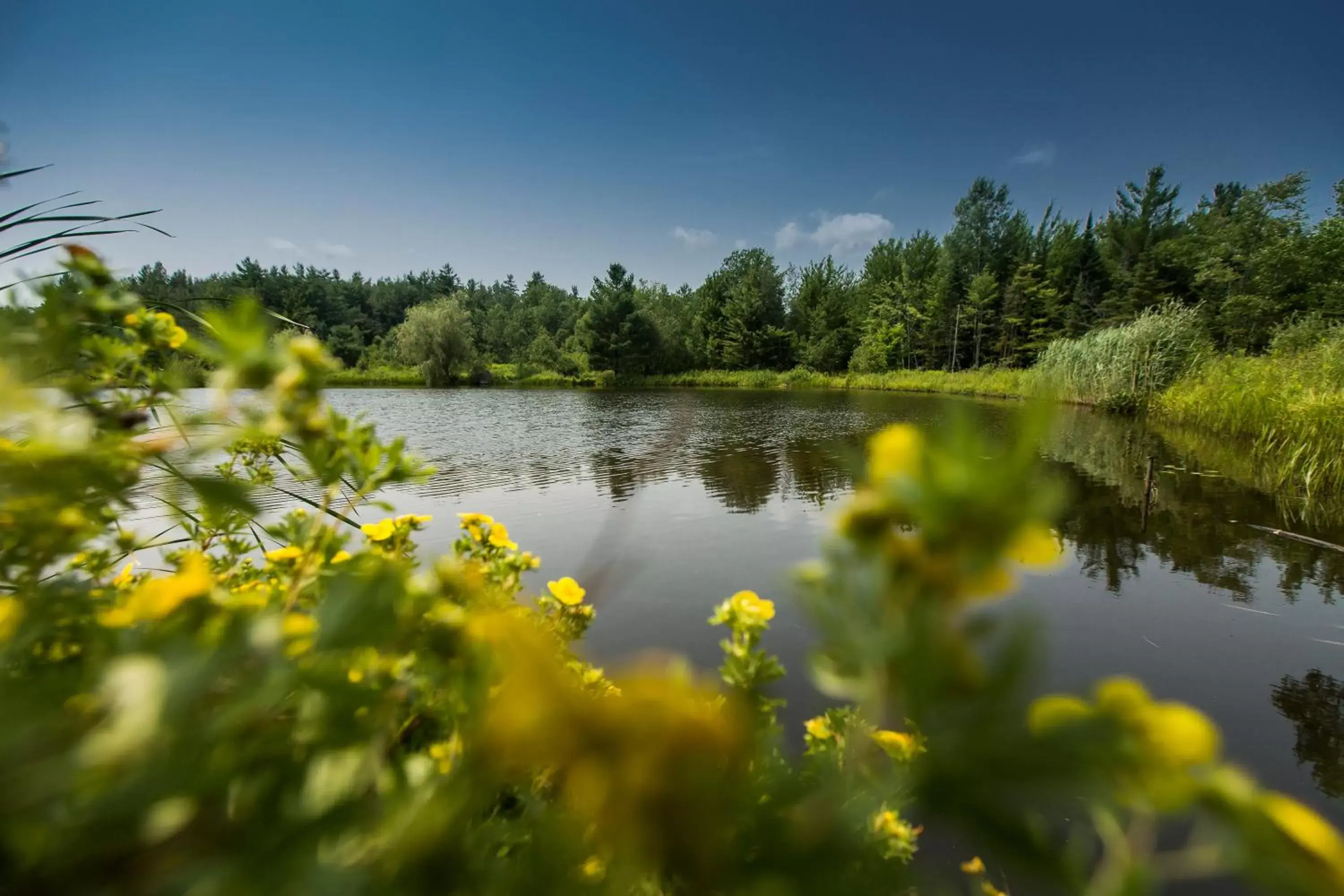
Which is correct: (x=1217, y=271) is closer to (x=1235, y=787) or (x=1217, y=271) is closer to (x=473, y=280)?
(x=1235, y=787)

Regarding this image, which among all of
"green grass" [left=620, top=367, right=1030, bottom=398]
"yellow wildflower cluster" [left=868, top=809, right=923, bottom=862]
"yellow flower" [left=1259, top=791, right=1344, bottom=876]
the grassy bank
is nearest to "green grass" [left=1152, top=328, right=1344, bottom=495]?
"green grass" [left=620, top=367, right=1030, bottom=398]

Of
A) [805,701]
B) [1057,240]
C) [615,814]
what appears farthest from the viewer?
[1057,240]

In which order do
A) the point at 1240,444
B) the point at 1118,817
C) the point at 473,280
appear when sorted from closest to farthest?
the point at 1118,817 → the point at 1240,444 → the point at 473,280

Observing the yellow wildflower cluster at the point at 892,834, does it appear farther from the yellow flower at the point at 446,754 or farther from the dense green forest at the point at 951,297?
the dense green forest at the point at 951,297

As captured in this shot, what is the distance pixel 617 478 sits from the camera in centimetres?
688

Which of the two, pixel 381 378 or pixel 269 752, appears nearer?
pixel 269 752

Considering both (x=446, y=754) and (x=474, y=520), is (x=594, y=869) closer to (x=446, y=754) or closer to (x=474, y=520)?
(x=446, y=754)

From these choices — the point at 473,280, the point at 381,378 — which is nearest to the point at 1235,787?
the point at 381,378

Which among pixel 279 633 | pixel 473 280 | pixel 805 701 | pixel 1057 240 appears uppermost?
pixel 473 280

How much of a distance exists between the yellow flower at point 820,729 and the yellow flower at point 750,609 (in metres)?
0.25

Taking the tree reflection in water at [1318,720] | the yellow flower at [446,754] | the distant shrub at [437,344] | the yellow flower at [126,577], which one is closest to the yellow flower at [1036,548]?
the yellow flower at [446,754]

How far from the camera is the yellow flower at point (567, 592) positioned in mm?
916

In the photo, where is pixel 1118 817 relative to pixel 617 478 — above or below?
above

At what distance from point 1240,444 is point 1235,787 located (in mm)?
11172
